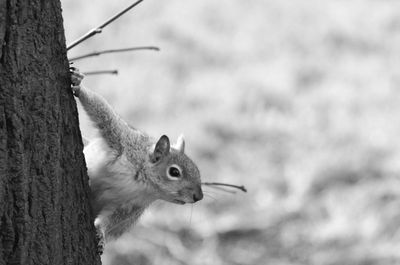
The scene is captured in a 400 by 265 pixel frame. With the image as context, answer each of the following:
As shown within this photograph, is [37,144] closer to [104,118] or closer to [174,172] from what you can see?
[104,118]

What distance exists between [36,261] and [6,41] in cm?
51

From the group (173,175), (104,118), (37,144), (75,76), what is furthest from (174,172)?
(37,144)

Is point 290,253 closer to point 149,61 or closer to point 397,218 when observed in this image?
point 397,218

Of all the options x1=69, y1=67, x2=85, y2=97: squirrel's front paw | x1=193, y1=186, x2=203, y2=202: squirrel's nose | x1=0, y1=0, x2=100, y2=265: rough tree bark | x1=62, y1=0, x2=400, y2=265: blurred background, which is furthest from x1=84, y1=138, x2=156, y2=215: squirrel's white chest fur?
x1=62, y1=0, x2=400, y2=265: blurred background

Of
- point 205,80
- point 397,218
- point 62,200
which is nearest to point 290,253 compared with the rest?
point 397,218

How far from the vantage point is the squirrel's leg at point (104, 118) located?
2.59m

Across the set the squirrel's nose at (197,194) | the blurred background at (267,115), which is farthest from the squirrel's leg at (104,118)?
the blurred background at (267,115)

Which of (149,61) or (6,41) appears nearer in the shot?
(6,41)

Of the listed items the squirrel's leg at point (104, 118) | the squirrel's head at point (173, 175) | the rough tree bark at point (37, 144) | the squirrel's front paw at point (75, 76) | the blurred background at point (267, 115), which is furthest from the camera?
the blurred background at point (267, 115)

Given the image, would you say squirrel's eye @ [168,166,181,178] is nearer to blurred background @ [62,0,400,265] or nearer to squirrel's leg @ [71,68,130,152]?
squirrel's leg @ [71,68,130,152]

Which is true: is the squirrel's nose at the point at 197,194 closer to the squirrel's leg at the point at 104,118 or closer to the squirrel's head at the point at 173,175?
the squirrel's head at the point at 173,175

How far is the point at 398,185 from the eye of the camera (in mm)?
4926

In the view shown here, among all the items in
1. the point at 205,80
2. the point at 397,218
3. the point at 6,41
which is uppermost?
the point at 205,80

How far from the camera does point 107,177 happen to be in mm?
2684
